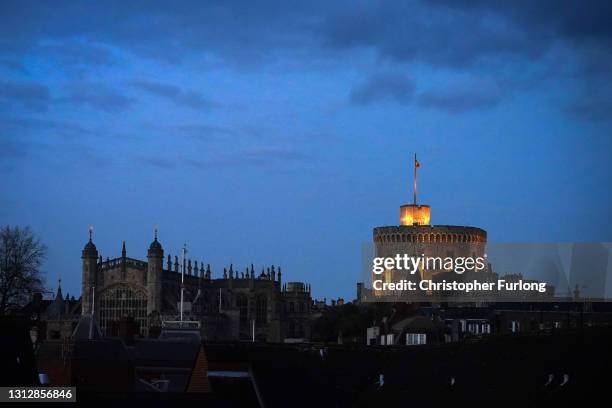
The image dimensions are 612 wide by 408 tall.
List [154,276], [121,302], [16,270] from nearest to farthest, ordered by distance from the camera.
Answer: [16,270], [154,276], [121,302]

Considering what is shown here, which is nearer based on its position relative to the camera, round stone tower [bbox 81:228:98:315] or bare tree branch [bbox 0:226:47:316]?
bare tree branch [bbox 0:226:47:316]

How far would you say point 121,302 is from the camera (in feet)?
633

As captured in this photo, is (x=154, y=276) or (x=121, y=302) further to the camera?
(x=121, y=302)

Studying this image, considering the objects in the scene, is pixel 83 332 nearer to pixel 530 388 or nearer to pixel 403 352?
pixel 403 352

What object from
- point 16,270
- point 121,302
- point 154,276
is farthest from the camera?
point 121,302

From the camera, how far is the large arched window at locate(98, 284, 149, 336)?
627 feet

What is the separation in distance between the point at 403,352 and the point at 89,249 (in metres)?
117

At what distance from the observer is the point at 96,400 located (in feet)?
165

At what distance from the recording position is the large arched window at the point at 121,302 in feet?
627

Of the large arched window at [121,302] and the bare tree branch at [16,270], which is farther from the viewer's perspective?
the large arched window at [121,302]

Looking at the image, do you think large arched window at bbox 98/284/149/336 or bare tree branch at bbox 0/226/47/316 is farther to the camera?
large arched window at bbox 98/284/149/336

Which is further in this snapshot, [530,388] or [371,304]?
[371,304]

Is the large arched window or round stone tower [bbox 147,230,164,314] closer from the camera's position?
round stone tower [bbox 147,230,164,314]

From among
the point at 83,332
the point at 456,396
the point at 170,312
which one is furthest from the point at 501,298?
the point at 456,396
